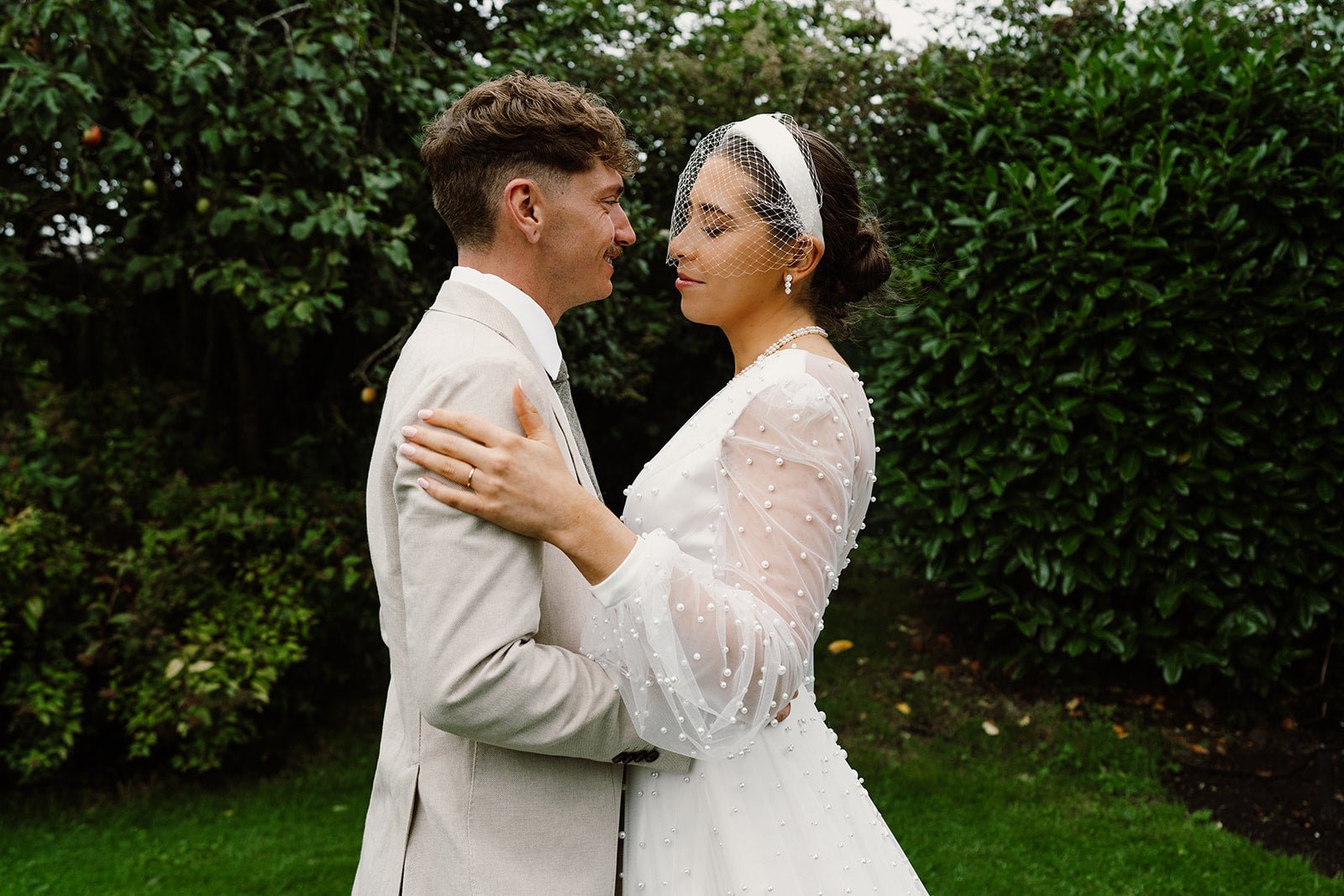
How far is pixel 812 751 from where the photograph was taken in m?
2.08

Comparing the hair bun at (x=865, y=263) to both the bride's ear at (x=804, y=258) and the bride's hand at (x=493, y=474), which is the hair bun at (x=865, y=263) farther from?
the bride's hand at (x=493, y=474)

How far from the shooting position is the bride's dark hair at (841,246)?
7.14ft

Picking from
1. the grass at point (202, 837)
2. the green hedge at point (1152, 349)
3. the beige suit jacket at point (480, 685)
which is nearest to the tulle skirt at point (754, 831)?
the beige suit jacket at point (480, 685)

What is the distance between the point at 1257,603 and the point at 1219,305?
137 centimetres

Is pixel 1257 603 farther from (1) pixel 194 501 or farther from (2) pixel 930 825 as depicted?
(1) pixel 194 501

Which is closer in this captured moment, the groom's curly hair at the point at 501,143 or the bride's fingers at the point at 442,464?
the bride's fingers at the point at 442,464

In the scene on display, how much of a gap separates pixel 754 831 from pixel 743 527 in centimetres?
60

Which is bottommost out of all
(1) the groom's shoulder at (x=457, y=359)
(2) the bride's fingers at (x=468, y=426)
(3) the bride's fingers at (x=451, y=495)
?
(3) the bride's fingers at (x=451, y=495)

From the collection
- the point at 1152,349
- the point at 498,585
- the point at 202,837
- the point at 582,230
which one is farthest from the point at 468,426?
the point at 1152,349

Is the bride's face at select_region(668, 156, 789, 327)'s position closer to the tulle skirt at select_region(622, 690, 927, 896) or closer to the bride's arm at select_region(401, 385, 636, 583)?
the bride's arm at select_region(401, 385, 636, 583)

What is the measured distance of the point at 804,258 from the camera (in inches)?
83.5

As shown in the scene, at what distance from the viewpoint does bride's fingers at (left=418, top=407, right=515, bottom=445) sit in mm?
1501

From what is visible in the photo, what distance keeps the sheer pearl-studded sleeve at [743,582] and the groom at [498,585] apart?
9 cm

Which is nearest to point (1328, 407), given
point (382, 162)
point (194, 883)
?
point (382, 162)
